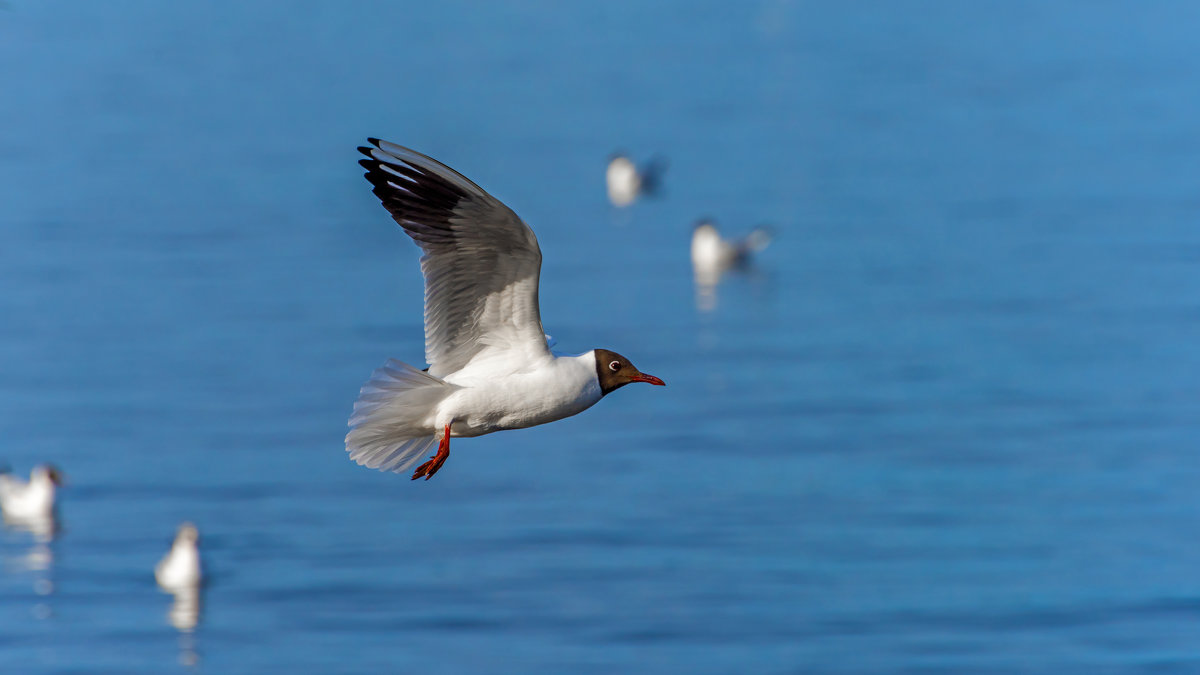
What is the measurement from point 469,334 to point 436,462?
2.88ft

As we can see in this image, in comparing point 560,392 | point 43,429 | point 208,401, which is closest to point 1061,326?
point 208,401

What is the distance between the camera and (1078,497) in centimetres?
2127

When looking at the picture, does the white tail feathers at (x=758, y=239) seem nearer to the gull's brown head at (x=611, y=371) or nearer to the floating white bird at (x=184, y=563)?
the floating white bird at (x=184, y=563)

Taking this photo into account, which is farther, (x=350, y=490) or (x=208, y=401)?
(x=208, y=401)

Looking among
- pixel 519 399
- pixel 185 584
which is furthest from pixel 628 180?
pixel 519 399

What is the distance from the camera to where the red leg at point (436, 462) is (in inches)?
337

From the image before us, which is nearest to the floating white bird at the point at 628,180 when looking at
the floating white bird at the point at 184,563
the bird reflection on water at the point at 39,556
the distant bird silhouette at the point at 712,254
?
the distant bird silhouette at the point at 712,254

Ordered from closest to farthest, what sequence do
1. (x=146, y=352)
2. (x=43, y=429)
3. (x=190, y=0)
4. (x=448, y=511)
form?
(x=448, y=511)
(x=43, y=429)
(x=146, y=352)
(x=190, y=0)

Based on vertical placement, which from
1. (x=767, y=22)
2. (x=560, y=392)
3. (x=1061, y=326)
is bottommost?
(x=560, y=392)

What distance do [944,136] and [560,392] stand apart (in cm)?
3334

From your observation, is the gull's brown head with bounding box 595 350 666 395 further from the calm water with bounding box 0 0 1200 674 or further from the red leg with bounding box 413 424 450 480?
the calm water with bounding box 0 0 1200 674

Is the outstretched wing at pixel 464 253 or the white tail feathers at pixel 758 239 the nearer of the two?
the outstretched wing at pixel 464 253

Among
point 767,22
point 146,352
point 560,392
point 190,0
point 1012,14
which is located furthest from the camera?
point 190,0

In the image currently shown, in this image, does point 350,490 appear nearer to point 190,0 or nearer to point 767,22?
point 767,22
